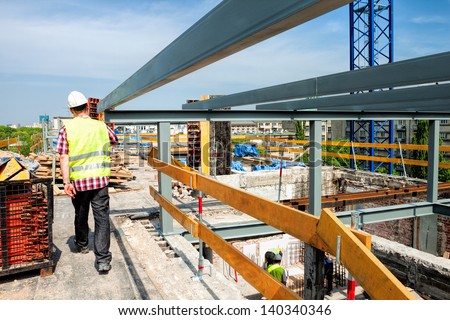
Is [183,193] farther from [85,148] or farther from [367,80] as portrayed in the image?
[367,80]

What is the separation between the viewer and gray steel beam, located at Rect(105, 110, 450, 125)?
5.16m

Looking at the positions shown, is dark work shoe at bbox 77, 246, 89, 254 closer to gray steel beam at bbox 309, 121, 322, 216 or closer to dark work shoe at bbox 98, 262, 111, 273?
dark work shoe at bbox 98, 262, 111, 273

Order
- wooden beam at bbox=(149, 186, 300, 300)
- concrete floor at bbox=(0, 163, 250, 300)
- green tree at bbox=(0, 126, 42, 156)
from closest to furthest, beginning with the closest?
wooden beam at bbox=(149, 186, 300, 300) → concrete floor at bbox=(0, 163, 250, 300) → green tree at bbox=(0, 126, 42, 156)

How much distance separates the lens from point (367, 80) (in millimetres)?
3957

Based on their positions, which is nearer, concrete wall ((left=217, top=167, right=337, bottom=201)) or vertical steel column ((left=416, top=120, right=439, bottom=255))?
vertical steel column ((left=416, top=120, right=439, bottom=255))

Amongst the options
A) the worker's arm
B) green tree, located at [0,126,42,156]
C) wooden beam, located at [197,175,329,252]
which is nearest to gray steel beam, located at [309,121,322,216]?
wooden beam, located at [197,175,329,252]

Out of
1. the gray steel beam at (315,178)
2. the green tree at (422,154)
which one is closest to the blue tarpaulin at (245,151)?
the green tree at (422,154)

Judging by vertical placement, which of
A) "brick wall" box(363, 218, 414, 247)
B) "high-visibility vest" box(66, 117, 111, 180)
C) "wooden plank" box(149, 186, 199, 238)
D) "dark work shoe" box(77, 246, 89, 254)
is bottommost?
"brick wall" box(363, 218, 414, 247)

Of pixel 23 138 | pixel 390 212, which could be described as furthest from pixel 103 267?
pixel 23 138

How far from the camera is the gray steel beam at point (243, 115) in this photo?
16.9 ft

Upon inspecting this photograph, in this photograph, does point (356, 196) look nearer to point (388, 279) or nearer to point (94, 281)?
point (94, 281)

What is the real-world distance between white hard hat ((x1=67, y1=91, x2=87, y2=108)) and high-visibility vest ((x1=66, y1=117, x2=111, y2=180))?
150 millimetres

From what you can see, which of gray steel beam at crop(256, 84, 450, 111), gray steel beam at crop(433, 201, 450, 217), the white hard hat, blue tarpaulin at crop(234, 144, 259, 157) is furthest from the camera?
blue tarpaulin at crop(234, 144, 259, 157)

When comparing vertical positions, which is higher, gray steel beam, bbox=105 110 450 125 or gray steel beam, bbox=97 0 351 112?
gray steel beam, bbox=97 0 351 112
